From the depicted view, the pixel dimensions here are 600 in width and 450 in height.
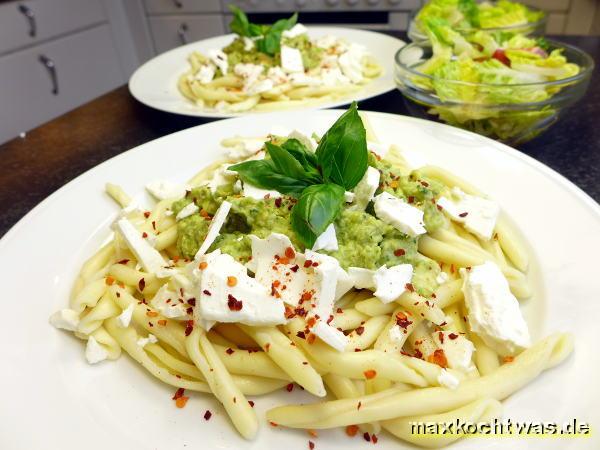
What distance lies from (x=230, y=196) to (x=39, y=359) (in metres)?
0.72

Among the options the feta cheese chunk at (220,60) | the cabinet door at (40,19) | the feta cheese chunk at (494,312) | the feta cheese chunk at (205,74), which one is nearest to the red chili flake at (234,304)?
the feta cheese chunk at (494,312)

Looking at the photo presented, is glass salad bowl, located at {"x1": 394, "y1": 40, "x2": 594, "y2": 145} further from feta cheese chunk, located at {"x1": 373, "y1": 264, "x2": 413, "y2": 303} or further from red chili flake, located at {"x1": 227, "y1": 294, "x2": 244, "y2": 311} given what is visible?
red chili flake, located at {"x1": 227, "y1": 294, "x2": 244, "y2": 311}

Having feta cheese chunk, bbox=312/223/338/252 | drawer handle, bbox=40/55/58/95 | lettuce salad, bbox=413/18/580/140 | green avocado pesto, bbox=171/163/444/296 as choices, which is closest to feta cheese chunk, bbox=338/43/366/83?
lettuce salad, bbox=413/18/580/140

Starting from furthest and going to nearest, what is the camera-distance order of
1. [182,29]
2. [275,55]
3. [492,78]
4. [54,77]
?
[182,29], [54,77], [275,55], [492,78]

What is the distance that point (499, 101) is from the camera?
6.89 ft

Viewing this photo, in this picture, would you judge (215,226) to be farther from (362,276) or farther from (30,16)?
(30,16)

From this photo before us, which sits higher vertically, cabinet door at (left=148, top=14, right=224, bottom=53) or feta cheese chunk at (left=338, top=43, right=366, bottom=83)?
feta cheese chunk at (left=338, top=43, right=366, bottom=83)

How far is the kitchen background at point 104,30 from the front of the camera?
16.0 feet

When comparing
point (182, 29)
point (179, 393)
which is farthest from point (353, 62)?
point (182, 29)

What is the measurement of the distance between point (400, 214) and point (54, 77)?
17.2 ft

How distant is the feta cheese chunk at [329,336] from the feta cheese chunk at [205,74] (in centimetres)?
222

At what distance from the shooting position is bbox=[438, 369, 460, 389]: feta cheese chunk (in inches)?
45.6

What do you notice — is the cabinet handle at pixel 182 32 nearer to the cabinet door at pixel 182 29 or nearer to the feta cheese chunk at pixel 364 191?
the cabinet door at pixel 182 29

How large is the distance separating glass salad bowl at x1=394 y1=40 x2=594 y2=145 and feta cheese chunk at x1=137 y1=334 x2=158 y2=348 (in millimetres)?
1538
